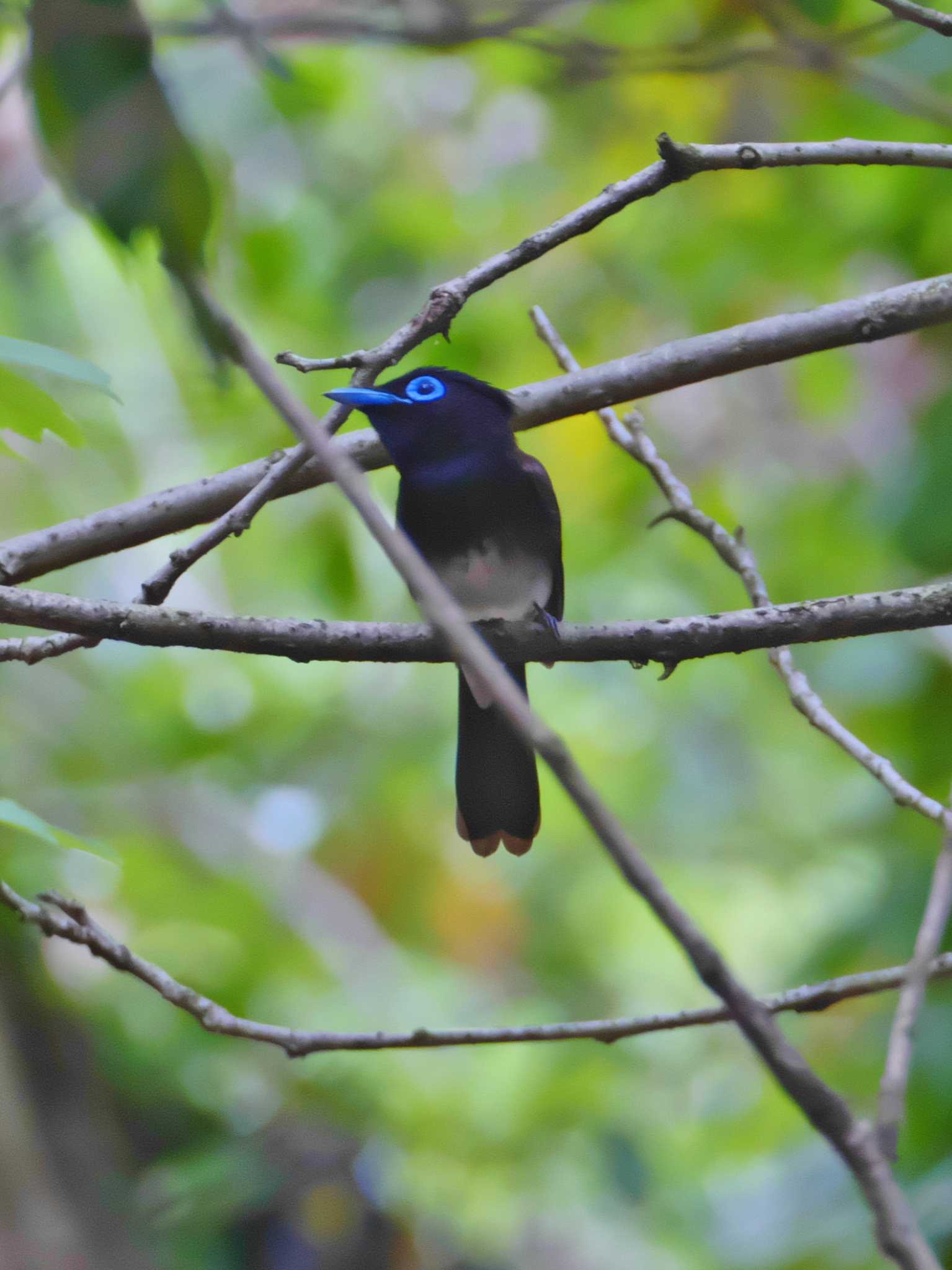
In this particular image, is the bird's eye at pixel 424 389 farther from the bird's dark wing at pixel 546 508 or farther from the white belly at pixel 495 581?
the white belly at pixel 495 581

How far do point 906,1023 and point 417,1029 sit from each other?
118cm

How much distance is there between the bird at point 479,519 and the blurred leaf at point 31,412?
1.39 metres

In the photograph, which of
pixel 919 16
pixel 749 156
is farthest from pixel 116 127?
pixel 919 16

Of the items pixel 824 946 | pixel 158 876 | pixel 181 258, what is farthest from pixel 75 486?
pixel 181 258

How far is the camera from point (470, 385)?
11.2 ft

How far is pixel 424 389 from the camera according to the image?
3328mm

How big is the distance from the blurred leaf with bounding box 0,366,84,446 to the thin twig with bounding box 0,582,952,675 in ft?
0.75

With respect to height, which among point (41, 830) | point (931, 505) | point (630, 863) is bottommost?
point (630, 863)

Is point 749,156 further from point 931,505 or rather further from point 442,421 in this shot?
point 931,505

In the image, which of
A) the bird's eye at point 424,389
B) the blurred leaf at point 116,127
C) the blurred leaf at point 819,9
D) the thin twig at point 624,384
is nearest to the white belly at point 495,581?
the bird's eye at point 424,389

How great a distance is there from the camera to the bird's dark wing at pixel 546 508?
3.45 m

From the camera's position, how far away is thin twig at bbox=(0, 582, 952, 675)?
1.95 meters

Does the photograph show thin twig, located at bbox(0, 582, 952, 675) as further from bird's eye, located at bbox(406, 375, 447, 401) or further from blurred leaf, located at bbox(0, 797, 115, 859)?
bird's eye, located at bbox(406, 375, 447, 401)

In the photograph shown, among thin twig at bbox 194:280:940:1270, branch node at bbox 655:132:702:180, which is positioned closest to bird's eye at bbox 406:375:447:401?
branch node at bbox 655:132:702:180
